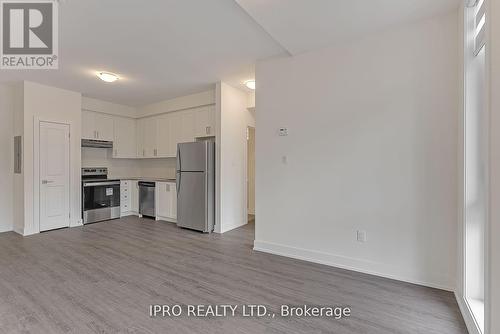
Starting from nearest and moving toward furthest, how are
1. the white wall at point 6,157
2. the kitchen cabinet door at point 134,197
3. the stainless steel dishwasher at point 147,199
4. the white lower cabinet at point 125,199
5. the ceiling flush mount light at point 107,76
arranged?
the ceiling flush mount light at point 107,76, the white wall at point 6,157, the stainless steel dishwasher at point 147,199, the white lower cabinet at point 125,199, the kitchen cabinet door at point 134,197

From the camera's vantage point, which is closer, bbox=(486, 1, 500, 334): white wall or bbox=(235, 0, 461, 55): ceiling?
bbox=(486, 1, 500, 334): white wall

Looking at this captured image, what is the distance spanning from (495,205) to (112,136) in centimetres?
640

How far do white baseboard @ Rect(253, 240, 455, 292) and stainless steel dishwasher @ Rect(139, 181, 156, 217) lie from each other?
3034 millimetres

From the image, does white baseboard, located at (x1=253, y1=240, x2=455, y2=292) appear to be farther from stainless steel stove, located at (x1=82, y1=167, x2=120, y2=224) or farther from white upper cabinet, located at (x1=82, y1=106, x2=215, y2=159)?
stainless steel stove, located at (x1=82, y1=167, x2=120, y2=224)

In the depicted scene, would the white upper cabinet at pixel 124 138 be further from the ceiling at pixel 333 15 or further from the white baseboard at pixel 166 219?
the ceiling at pixel 333 15

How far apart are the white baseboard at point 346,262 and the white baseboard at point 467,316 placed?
27 centimetres

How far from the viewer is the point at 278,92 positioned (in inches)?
133

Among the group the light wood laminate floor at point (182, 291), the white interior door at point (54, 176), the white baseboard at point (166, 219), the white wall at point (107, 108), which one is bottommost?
the light wood laminate floor at point (182, 291)

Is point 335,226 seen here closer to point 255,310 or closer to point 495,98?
point 255,310

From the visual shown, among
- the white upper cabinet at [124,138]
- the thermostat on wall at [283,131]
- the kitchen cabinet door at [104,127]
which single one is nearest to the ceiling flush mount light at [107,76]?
the kitchen cabinet door at [104,127]

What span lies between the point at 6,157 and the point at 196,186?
3.42 m

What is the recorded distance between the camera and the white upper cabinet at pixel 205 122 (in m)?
4.93

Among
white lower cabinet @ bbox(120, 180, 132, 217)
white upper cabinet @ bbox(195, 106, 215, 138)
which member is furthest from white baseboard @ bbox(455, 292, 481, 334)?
white lower cabinet @ bbox(120, 180, 132, 217)

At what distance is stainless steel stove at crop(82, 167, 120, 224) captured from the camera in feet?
16.5
